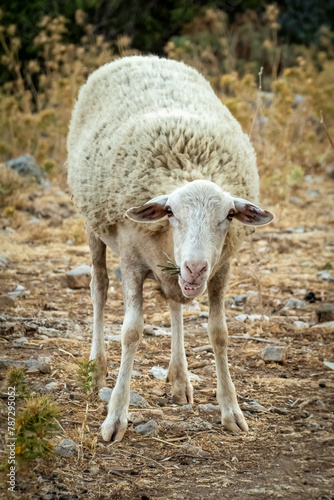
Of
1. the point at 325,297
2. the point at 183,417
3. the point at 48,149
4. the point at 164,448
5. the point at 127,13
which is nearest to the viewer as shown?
the point at 164,448

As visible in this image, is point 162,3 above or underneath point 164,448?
above

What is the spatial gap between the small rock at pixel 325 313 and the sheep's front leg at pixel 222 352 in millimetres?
1806

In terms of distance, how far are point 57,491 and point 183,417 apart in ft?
3.64

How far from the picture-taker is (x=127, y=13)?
16609 millimetres

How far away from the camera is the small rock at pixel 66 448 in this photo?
9.63ft

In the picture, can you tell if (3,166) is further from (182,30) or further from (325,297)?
(182,30)

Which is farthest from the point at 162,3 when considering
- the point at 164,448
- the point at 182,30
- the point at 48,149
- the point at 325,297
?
the point at 164,448

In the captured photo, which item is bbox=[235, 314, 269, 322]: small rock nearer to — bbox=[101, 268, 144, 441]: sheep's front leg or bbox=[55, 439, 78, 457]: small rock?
bbox=[101, 268, 144, 441]: sheep's front leg

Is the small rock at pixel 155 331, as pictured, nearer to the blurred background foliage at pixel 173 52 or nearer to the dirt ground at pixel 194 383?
the dirt ground at pixel 194 383

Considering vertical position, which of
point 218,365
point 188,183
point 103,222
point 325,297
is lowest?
point 325,297

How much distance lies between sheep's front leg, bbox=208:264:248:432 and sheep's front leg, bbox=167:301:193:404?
31 cm

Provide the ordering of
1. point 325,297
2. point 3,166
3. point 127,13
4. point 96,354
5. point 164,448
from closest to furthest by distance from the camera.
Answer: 1. point 164,448
2. point 96,354
3. point 325,297
4. point 3,166
5. point 127,13

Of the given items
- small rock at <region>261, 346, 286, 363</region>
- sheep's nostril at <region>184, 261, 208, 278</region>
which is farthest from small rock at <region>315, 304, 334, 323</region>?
sheep's nostril at <region>184, 261, 208, 278</region>

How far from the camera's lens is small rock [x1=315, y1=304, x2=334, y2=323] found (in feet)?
17.2
